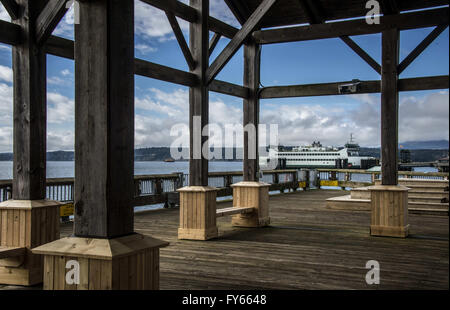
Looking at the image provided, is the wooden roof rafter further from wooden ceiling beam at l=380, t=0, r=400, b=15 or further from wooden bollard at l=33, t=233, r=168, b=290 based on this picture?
wooden bollard at l=33, t=233, r=168, b=290

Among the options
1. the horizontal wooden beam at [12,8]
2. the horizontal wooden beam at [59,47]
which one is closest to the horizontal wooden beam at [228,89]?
the horizontal wooden beam at [59,47]

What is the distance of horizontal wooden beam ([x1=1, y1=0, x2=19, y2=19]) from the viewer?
4.45m

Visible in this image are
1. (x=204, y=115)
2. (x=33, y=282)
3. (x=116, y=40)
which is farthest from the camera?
(x=204, y=115)

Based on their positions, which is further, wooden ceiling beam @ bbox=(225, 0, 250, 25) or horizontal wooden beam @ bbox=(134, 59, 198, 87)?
wooden ceiling beam @ bbox=(225, 0, 250, 25)

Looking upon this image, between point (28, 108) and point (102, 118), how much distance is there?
1.96m

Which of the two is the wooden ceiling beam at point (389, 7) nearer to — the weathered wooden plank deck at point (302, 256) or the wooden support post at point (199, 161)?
the wooden support post at point (199, 161)

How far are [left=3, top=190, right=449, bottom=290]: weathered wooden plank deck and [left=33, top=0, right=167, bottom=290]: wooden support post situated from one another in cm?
147

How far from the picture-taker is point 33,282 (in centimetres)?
445

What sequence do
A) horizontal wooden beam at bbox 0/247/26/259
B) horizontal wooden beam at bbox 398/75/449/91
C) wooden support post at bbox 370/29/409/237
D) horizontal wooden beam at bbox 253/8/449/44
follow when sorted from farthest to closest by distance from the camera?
horizontal wooden beam at bbox 398/75/449/91 → wooden support post at bbox 370/29/409/237 → horizontal wooden beam at bbox 253/8/449/44 → horizontal wooden beam at bbox 0/247/26/259

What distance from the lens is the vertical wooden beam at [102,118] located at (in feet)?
9.90

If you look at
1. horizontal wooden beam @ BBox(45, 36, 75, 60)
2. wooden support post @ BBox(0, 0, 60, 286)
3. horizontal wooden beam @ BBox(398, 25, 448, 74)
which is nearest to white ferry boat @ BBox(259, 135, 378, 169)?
horizontal wooden beam @ BBox(398, 25, 448, 74)
